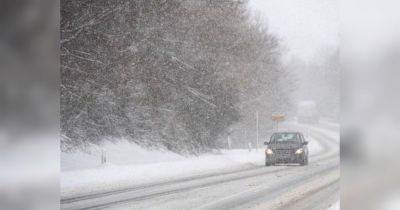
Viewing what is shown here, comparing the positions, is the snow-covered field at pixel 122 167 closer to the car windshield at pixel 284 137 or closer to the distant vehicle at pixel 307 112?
the car windshield at pixel 284 137

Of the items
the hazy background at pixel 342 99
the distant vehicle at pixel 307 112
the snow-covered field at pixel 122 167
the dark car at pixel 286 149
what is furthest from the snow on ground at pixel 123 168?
the distant vehicle at pixel 307 112

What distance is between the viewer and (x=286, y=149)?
17.2ft

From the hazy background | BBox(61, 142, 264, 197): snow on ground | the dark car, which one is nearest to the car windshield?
the dark car

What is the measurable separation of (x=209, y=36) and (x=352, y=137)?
1681 millimetres

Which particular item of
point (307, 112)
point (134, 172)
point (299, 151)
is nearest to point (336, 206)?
point (299, 151)

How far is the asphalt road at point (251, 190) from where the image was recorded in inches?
193

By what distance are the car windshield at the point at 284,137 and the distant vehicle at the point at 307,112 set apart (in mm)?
135

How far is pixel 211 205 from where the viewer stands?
17.7 ft

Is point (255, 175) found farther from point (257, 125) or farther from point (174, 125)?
point (174, 125)

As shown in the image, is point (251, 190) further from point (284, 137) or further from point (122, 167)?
point (122, 167)

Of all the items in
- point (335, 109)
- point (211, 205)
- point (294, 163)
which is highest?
point (335, 109)

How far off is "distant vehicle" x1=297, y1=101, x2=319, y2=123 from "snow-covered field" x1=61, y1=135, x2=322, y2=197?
0.90m

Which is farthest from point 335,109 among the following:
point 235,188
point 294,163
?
point 235,188

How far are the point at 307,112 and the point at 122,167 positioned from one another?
1.71 metres
